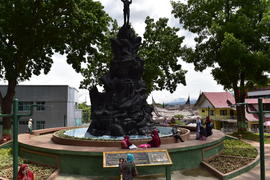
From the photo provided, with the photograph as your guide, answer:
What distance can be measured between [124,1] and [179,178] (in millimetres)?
12462

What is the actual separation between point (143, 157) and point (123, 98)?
697 cm

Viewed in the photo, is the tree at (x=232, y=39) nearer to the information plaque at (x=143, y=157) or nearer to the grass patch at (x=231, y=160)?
the grass patch at (x=231, y=160)

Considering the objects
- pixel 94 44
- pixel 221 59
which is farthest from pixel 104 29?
pixel 221 59

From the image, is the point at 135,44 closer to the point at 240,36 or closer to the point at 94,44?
the point at 94,44

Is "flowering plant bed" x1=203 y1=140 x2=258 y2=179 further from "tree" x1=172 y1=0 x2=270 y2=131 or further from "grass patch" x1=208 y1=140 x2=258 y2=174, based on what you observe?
"tree" x1=172 y1=0 x2=270 y2=131

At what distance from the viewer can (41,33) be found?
21.8 meters

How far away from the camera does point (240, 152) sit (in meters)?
13.2

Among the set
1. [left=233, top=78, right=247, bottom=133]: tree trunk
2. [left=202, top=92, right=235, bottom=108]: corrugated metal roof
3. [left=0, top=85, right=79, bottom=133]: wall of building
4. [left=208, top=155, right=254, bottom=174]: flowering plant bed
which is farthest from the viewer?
[left=202, top=92, right=235, bottom=108]: corrugated metal roof

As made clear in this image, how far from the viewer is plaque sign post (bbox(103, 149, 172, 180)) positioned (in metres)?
8.23

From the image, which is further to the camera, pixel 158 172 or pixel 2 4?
pixel 2 4

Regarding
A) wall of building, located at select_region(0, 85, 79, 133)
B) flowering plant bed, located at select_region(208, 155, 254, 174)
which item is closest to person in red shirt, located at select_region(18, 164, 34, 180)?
flowering plant bed, located at select_region(208, 155, 254, 174)

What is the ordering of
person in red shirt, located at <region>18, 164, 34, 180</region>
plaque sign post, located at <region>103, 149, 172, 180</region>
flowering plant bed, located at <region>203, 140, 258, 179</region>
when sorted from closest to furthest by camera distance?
person in red shirt, located at <region>18, 164, 34, 180</region>
plaque sign post, located at <region>103, 149, 172, 180</region>
flowering plant bed, located at <region>203, 140, 258, 179</region>

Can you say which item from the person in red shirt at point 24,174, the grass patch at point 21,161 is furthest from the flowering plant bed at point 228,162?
the person in red shirt at point 24,174

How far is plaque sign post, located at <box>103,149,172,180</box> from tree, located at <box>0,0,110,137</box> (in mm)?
14754
